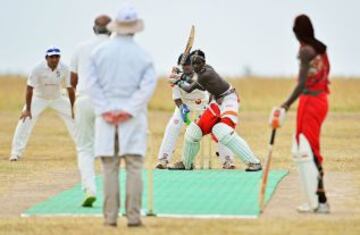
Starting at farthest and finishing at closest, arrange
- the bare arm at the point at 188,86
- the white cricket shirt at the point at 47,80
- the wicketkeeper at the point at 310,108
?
1. the white cricket shirt at the point at 47,80
2. the bare arm at the point at 188,86
3. the wicketkeeper at the point at 310,108

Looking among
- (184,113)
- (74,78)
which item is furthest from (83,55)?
(184,113)

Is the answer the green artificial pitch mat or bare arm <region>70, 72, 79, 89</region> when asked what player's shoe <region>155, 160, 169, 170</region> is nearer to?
the green artificial pitch mat

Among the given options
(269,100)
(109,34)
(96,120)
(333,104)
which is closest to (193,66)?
(109,34)

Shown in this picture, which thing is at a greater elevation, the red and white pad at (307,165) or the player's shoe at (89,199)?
the red and white pad at (307,165)

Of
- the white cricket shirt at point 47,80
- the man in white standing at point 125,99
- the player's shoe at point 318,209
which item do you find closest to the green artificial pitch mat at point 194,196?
the player's shoe at point 318,209

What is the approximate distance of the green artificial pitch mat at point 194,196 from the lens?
54.7 ft

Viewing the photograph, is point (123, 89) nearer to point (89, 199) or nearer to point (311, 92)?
point (89, 199)

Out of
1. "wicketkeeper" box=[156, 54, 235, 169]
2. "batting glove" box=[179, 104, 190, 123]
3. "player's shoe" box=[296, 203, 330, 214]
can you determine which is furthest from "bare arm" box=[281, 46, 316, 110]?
"batting glove" box=[179, 104, 190, 123]

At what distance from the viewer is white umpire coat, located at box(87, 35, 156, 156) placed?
15195mm

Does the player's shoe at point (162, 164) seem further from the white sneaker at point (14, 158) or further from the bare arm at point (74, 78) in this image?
the bare arm at point (74, 78)

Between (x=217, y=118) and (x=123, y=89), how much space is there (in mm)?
6581

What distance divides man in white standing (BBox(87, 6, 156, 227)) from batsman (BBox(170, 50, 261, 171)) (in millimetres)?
6144

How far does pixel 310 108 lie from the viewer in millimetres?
16359

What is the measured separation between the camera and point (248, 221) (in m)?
15.8
